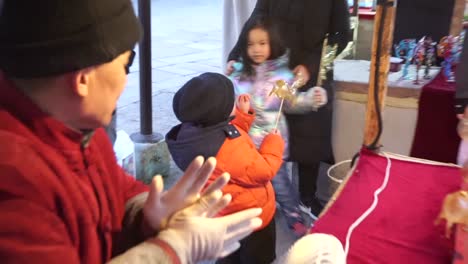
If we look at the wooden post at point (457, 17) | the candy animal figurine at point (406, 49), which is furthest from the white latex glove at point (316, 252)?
the wooden post at point (457, 17)

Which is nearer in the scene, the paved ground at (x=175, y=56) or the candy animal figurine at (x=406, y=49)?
the candy animal figurine at (x=406, y=49)

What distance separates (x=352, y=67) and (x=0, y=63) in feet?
6.99

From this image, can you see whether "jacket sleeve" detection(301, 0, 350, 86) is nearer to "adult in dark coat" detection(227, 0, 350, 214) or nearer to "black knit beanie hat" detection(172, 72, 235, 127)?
"adult in dark coat" detection(227, 0, 350, 214)

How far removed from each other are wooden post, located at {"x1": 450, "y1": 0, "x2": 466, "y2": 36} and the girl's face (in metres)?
1.17

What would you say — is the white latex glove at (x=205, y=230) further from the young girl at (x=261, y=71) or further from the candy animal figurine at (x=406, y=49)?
the candy animal figurine at (x=406, y=49)

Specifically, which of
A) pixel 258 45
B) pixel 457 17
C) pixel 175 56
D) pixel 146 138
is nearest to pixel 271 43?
pixel 258 45

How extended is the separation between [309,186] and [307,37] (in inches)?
27.8

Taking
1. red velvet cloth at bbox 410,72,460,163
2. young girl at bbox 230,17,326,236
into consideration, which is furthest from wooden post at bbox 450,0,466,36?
young girl at bbox 230,17,326,236

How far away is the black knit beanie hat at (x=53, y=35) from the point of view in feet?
1.87

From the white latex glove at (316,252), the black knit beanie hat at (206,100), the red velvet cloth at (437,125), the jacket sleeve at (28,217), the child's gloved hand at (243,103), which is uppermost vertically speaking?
the jacket sleeve at (28,217)

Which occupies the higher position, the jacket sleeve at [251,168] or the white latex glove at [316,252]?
the white latex glove at [316,252]

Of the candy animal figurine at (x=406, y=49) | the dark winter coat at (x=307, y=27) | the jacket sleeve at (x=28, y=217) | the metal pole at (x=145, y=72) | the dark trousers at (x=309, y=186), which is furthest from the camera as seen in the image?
the metal pole at (x=145, y=72)

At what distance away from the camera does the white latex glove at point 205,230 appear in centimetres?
70

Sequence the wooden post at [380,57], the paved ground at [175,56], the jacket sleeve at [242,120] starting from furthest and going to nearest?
1. the paved ground at [175,56]
2. the jacket sleeve at [242,120]
3. the wooden post at [380,57]
